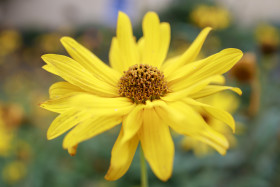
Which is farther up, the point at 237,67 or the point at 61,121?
the point at 61,121

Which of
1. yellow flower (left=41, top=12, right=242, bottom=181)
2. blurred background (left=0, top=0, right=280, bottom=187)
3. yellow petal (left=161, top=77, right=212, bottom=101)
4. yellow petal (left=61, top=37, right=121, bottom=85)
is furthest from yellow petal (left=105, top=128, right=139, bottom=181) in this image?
blurred background (left=0, top=0, right=280, bottom=187)

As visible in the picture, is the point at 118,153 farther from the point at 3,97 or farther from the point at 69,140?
the point at 3,97

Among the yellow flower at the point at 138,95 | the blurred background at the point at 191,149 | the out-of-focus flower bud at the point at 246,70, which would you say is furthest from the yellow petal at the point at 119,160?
the out-of-focus flower bud at the point at 246,70

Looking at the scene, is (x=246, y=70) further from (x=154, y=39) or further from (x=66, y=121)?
(x=66, y=121)

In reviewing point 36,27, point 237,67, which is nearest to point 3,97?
point 237,67

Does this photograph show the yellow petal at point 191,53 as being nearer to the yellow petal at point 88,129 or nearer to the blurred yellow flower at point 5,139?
the yellow petal at point 88,129
